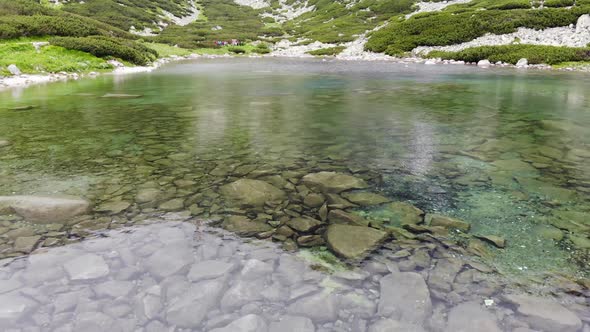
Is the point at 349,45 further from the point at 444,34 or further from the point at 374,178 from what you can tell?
the point at 374,178

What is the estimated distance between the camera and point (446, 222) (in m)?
5.34

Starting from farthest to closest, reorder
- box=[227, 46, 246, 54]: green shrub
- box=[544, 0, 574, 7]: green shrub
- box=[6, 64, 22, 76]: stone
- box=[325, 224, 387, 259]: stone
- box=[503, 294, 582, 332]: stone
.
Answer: box=[227, 46, 246, 54]: green shrub, box=[544, 0, 574, 7]: green shrub, box=[6, 64, 22, 76]: stone, box=[325, 224, 387, 259]: stone, box=[503, 294, 582, 332]: stone

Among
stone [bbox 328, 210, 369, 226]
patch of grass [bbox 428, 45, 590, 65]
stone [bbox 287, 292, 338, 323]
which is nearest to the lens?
stone [bbox 287, 292, 338, 323]

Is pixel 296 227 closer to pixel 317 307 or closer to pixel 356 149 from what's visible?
pixel 317 307

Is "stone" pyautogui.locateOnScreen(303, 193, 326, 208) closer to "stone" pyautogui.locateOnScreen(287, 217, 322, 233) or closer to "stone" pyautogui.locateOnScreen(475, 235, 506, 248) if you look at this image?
"stone" pyautogui.locateOnScreen(287, 217, 322, 233)

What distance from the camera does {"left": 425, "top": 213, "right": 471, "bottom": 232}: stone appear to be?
5216 mm

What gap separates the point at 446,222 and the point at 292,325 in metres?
2.95

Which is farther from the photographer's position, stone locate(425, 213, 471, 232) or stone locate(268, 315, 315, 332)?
stone locate(425, 213, 471, 232)

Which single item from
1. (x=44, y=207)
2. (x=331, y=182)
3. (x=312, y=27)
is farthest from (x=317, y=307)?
(x=312, y=27)

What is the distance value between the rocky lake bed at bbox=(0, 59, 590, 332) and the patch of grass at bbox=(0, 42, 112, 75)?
63.7ft

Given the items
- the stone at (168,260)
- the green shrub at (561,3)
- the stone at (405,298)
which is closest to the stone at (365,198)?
the stone at (405,298)

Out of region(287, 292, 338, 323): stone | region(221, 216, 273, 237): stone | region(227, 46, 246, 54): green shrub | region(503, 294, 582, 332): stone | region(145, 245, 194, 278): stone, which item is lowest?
region(287, 292, 338, 323): stone

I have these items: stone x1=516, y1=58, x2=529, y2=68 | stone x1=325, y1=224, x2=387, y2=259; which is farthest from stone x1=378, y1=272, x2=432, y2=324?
stone x1=516, y1=58, x2=529, y2=68

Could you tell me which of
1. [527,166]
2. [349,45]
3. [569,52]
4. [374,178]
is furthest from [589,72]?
[349,45]
